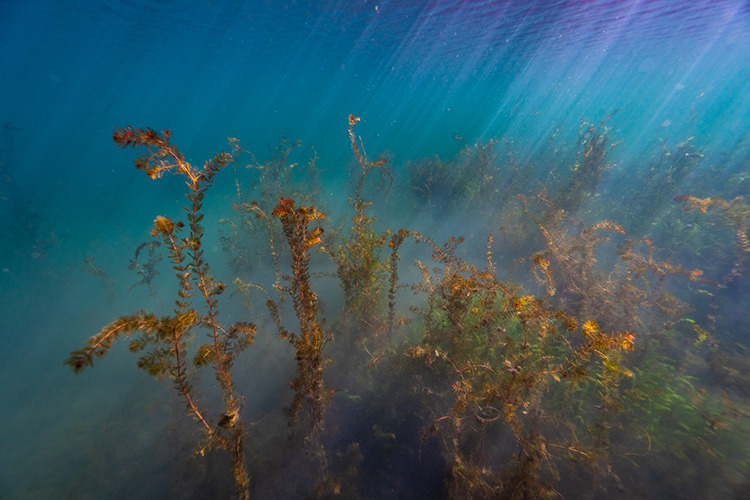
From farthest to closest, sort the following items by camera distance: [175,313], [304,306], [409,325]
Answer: [409,325]
[304,306]
[175,313]

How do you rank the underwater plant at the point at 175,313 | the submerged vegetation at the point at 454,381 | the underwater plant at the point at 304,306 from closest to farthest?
the underwater plant at the point at 175,313 → the submerged vegetation at the point at 454,381 → the underwater plant at the point at 304,306

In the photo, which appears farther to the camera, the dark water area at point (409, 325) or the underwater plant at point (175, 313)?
the dark water area at point (409, 325)

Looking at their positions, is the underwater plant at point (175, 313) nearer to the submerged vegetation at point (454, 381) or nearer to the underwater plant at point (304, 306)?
the submerged vegetation at point (454, 381)

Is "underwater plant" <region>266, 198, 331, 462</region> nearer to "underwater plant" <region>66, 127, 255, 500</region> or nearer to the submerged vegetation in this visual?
the submerged vegetation

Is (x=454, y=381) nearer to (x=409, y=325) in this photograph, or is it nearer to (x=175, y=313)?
(x=409, y=325)

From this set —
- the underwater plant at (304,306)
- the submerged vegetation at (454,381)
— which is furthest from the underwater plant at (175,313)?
the underwater plant at (304,306)

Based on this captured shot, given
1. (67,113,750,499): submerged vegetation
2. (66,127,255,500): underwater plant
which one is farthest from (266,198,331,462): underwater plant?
(66,127,255,500): underwater plant

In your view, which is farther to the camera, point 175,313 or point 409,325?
point 409,325

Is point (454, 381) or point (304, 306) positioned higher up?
point (304, 306)

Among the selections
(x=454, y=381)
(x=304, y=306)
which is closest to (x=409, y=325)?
(x=454, y=381)

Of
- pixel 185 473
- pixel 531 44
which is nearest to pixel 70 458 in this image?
pixel 185 473

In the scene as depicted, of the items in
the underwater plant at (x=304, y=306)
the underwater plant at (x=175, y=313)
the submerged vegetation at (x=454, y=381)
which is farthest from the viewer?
the underwater plant at (x=304, y=306)

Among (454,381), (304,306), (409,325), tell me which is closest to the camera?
(304,306)

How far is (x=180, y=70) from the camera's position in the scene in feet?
112
